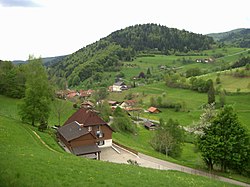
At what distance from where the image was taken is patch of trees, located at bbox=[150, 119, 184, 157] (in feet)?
169

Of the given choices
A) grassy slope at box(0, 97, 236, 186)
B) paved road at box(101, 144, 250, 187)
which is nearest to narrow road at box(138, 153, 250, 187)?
paved road at box(101, 144, 250, 187)

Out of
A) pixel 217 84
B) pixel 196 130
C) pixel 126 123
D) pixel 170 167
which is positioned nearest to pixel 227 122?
pixel 196 130

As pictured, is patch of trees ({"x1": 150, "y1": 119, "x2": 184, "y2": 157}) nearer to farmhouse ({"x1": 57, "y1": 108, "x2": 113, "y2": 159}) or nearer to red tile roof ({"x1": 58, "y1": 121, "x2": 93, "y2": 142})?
farmhouse ({"x1": 57, "y1": 108, "x2": 113, "y2": 159})

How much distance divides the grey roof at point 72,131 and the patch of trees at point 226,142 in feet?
55.7

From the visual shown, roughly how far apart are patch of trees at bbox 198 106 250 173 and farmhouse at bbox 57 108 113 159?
14.9 meters

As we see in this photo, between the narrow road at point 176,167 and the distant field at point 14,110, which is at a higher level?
the distant field at point 14,110

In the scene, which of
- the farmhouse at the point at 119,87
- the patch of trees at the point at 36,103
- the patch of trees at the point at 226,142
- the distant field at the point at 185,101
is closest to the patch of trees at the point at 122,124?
the patch of trees at the point at 36,103

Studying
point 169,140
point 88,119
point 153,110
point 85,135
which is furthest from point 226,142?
point 153,110

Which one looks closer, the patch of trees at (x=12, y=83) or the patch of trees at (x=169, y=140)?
the patch of trees at (x=169, y=140)

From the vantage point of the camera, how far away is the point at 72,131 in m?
44.2

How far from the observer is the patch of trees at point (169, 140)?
51625mm

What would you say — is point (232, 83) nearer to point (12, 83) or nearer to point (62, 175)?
point (12, 83)

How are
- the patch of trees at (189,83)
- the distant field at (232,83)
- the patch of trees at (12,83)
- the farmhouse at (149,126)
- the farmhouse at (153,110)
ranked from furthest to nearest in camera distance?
the patch of trees at (189,83)
the distant field at (232,83)
the farmhouse at (153,110)
the farmhouse at (149,126)
the patch of trees at (12,83)

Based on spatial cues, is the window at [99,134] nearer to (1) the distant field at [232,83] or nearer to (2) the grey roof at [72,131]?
(2) the grey roof at [72,131]
